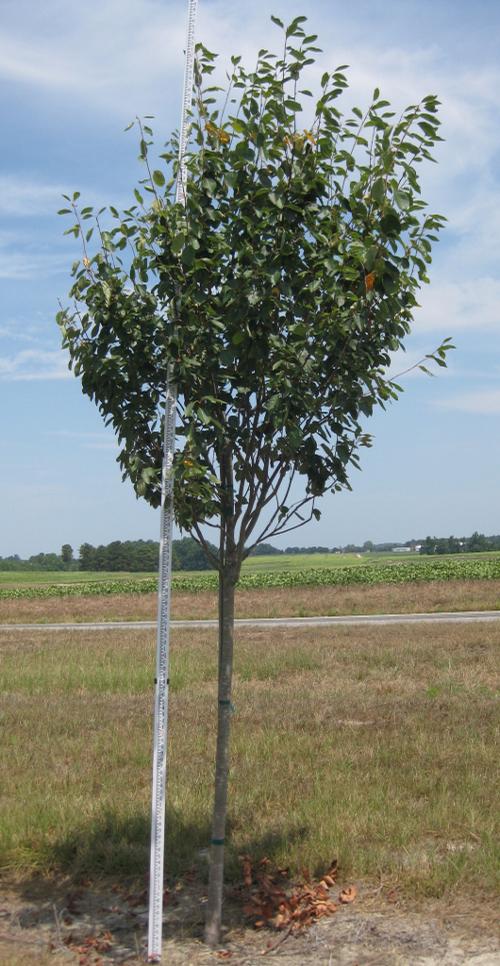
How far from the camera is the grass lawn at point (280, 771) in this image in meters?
6.45

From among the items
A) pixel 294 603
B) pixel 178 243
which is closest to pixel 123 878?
pixel 178 243

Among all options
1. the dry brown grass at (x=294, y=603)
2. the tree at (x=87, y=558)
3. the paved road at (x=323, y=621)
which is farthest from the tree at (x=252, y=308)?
the tree at (x=87, y=558)

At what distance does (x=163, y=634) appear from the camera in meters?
5.15

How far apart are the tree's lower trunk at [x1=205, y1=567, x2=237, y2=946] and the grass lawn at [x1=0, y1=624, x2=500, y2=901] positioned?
2.97 feet

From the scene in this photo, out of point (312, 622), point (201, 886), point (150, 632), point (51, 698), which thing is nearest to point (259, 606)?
point (312, 622)

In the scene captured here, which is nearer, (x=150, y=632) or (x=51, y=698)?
(x=51, y=698)

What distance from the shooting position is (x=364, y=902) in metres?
5.73

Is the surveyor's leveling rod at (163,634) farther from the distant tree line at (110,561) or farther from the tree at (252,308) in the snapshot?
the distant tree line at (110,561)

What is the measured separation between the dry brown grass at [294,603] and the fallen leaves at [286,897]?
2766cm

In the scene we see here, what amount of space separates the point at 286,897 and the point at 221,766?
1.00 metres

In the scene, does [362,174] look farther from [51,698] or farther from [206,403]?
[51,698]

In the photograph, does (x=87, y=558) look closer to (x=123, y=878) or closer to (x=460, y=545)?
(x=460, y=545)

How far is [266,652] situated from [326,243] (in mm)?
14103

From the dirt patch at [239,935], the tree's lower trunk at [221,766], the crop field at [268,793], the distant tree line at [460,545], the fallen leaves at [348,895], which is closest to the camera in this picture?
the dirt patch at [239,935]
